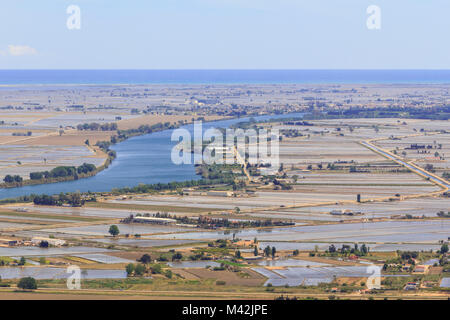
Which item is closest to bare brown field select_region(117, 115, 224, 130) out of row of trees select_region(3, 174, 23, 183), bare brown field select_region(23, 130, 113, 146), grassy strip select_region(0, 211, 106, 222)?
bare brown field select_region(23, 130, 113, 146)

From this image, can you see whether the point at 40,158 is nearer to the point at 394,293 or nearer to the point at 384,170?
the point at 384,170

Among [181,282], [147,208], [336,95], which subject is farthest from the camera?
[336,95]
